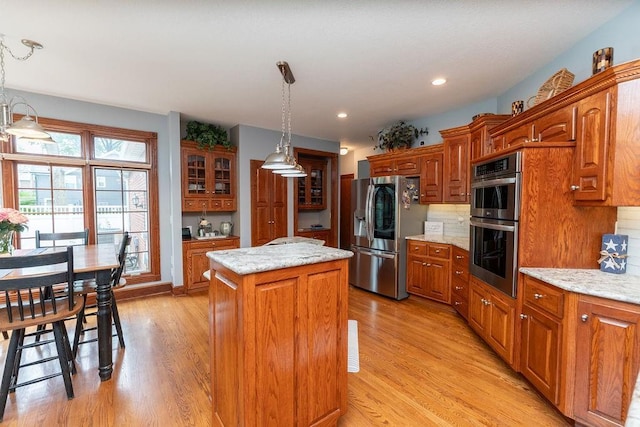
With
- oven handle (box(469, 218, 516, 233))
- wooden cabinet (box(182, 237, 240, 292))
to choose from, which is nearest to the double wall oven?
oven handle (box(469, 218, 516, 233))

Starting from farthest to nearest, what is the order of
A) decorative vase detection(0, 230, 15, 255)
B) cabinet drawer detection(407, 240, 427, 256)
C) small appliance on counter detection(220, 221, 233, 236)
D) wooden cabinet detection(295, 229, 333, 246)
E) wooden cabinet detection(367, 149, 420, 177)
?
wooden cabinet detection(295, 229, 333, 246), small appliance on counter detection(220, 221, 233, 236), wooden cabinet detection(367, 149, 420, 177), cabinet drawer detection(407, 240, 427, 256), decorative vase detection(0, 230, 15, 255)

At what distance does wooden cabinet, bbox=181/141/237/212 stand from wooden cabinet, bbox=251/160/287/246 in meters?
0.37

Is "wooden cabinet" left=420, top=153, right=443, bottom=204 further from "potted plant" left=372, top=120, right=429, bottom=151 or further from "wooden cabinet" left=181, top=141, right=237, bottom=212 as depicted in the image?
"wooden cabinet" left=181, top=141, right=237, bottom=212

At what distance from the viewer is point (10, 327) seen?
70.1 inches

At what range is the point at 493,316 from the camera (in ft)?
8.05

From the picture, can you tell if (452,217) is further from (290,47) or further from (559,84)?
(290,47)

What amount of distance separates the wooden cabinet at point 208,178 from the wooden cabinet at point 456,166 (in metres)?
3.28

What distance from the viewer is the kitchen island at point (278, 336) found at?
133 cm

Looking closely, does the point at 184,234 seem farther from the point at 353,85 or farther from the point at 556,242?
the point at 556,242

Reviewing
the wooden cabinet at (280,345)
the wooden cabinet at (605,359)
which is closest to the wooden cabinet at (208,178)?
the wooden cabinet at (280,345)

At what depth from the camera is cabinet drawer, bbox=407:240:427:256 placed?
3.76 meters

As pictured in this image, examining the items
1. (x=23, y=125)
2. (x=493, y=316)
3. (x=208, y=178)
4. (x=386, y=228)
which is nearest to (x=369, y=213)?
(x=386, y=228)

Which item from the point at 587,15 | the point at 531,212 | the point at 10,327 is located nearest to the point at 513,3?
the point at 587,15

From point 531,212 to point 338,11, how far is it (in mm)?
1995
